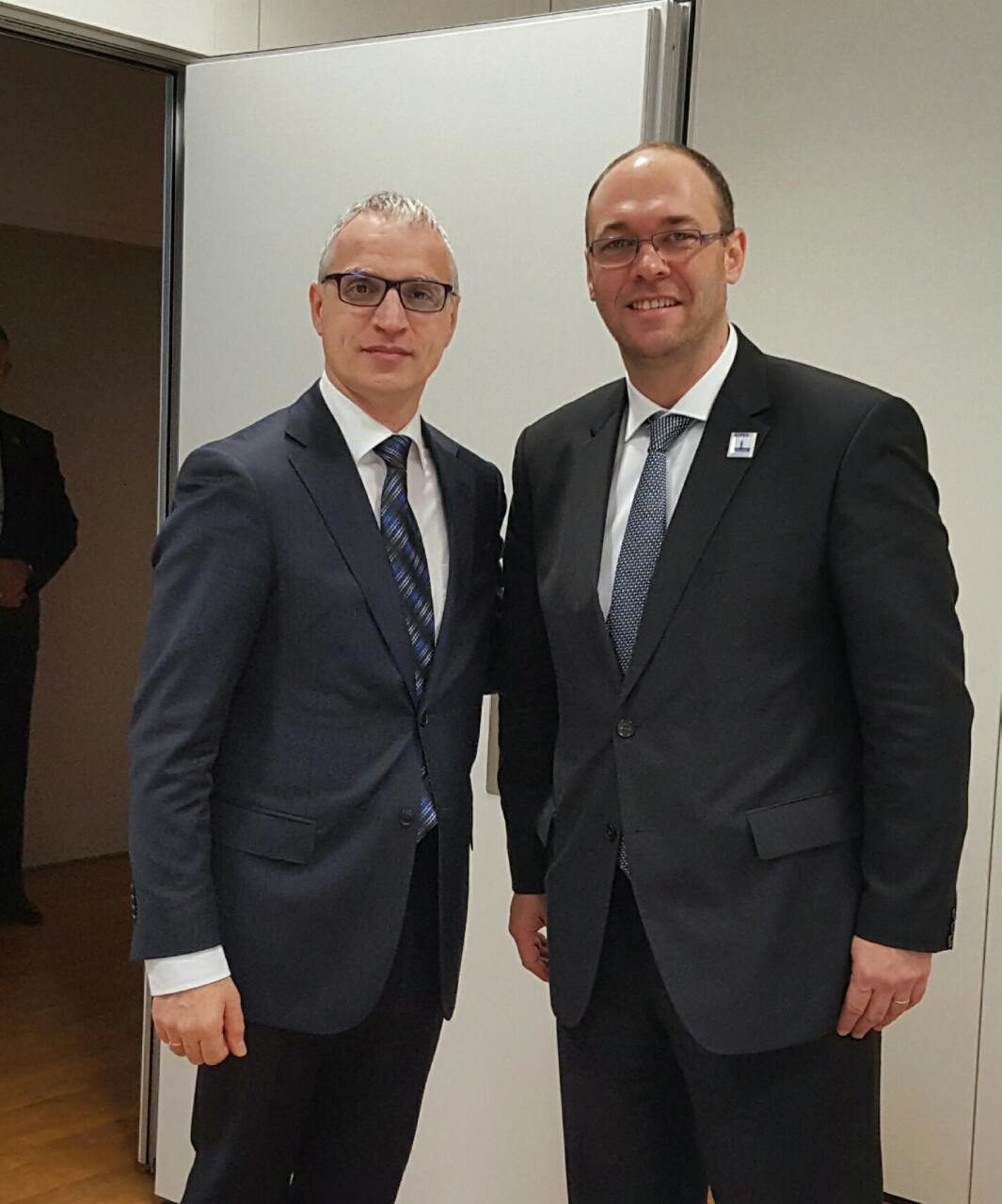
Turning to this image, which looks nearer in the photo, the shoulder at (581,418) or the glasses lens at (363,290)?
the glasses lens at (363,290)

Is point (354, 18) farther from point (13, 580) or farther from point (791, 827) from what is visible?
point (13, 580)

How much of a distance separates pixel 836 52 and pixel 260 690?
1847 mm

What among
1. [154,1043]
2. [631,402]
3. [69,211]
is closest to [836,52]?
[631,402]

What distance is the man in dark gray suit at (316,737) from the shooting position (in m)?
1.66

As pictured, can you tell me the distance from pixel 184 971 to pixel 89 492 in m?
3.63

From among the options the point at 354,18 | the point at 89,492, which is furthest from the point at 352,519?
the point at 89,492

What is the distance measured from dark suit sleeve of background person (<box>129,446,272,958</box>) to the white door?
2.87 ft

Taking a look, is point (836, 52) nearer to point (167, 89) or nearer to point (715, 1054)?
point (167, 89)

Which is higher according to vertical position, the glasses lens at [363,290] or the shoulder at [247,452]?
the glasses lens at [363,290]

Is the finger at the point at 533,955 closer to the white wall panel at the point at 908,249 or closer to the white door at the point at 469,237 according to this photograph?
the white door at the point at 469,237

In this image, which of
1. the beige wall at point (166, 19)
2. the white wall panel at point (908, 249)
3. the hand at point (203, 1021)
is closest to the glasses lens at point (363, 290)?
the hand at point (203, 1021)

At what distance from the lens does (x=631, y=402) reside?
1.79 meters

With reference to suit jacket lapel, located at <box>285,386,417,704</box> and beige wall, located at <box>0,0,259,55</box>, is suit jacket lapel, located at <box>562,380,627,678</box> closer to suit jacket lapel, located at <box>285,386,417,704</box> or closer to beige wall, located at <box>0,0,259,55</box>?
suit jacket lapel, located at <box>285,386,417,704</box>

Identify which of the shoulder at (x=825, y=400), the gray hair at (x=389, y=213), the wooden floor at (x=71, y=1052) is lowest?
the wooden floor at (x=71, y=1052)
